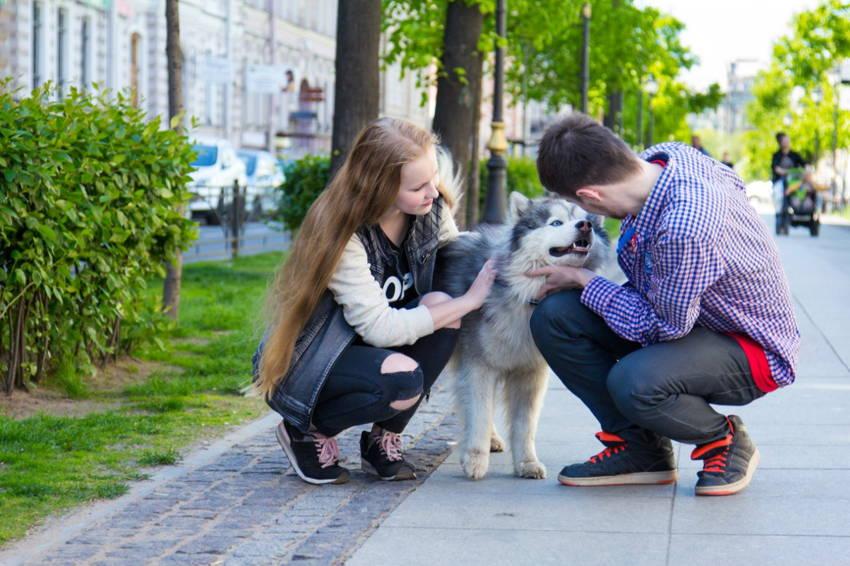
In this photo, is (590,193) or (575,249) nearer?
(590,193)

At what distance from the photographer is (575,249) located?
5219 mm

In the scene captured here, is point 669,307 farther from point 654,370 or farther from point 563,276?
point 563,276

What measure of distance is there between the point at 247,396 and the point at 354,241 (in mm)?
2596

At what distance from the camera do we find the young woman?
5.16 meters

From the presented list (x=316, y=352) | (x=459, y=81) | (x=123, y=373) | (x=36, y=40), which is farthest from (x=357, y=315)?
(x=36, y=40)

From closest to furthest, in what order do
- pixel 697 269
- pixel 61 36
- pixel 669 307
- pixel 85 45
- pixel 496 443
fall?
1. pixel 697 269
2. pixel 669 307
3. pixel 496 443
4. pixel 61 36
5. pixel 85 45

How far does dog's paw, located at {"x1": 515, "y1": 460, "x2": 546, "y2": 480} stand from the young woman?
19.4 inches

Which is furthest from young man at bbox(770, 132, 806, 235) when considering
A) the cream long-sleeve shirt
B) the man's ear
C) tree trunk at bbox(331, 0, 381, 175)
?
the man's ear

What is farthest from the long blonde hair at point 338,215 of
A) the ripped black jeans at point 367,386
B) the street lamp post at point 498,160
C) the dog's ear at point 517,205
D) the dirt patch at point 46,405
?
the street lamp post at point 498,160

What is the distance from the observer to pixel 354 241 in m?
5.26

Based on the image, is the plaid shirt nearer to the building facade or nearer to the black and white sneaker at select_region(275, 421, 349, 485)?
the black and white sneaker at select_region(275, 421, 349, 485)

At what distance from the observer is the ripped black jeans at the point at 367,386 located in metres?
5.24

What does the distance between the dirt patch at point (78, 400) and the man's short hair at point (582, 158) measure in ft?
10.6

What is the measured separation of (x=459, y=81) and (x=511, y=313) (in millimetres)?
11335
